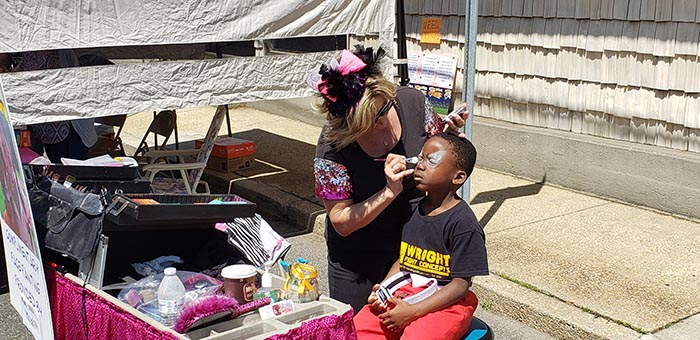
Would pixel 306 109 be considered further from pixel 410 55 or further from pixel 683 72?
pixel 683 72

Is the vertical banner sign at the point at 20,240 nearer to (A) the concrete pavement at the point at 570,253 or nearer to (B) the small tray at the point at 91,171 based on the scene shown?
(B) the small tray at the point at 91,171

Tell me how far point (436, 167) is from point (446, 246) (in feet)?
0.99

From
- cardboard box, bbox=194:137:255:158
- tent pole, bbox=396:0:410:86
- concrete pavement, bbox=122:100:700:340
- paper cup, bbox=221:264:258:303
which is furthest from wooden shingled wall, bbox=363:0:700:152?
paper cup, bbox=221:264:258:303

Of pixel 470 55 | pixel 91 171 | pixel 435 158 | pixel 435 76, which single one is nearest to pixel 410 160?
pixel 435 158

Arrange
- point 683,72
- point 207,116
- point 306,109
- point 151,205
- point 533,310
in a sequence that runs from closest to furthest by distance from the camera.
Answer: point 151,205, point 533,310, point 683,72, point 306,109, point 207,116

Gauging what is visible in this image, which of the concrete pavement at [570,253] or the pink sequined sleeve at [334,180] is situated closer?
the pink sequined sleeve at [334,180]

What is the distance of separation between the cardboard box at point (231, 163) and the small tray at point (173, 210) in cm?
471

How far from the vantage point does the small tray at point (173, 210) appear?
125 inches

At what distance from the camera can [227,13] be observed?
575 centimetres

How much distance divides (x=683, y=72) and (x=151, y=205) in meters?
4.62

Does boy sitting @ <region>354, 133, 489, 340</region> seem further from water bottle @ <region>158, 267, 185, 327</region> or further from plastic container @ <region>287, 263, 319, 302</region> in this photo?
water bottle @ <region>158, 267, 185, 327</region>

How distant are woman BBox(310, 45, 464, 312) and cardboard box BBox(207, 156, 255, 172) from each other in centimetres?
489

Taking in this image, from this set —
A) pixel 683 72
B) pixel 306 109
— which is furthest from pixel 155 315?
pixel 306 109

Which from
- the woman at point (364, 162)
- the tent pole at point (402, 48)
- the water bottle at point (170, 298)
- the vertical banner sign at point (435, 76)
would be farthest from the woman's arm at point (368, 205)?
the vertical banner sign at point (435, 76)
